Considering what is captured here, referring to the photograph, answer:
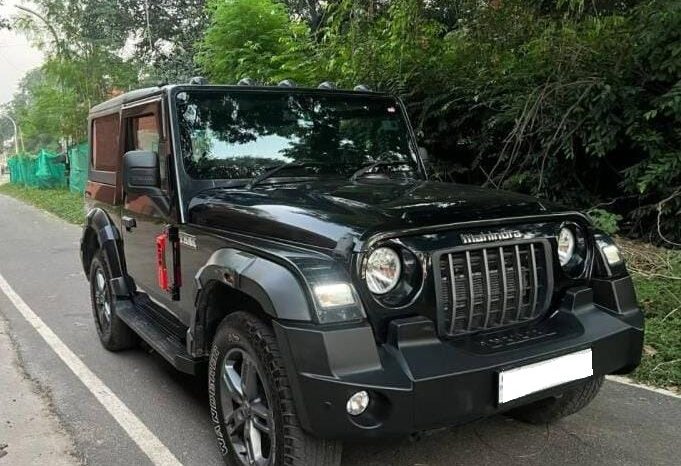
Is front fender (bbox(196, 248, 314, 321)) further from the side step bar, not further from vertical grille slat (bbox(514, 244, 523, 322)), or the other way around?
vertical grille slat (bbox(514, 244, 523, 322))

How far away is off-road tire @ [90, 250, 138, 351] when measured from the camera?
16.1 feet

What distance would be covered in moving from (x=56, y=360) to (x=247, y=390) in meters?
2.90

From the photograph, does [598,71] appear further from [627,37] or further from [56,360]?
[56,360]

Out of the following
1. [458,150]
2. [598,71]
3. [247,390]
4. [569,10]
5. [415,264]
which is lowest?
[247,390]

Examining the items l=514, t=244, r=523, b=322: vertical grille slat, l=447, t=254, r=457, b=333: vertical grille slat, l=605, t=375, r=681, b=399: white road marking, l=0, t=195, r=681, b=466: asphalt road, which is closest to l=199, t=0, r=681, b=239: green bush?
l=605, t=375, r=681, b=399: white road marking

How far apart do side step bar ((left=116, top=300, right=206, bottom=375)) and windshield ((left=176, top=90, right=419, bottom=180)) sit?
98cm

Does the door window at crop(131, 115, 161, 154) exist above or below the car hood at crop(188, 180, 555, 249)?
above

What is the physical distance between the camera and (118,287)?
4.75 meters

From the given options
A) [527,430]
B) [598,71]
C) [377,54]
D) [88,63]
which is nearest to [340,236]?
[527,430]

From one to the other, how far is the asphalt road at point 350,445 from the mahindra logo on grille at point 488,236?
1.18 m

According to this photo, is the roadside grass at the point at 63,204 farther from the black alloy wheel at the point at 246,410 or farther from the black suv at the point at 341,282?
the black alloy wheel at the point at 246,410

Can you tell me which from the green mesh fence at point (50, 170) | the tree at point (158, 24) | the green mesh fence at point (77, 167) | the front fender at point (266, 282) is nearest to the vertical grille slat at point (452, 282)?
the front fender at point (266, 282)

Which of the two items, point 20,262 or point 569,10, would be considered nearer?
point 569,10

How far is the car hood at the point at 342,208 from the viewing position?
8.80 ft
